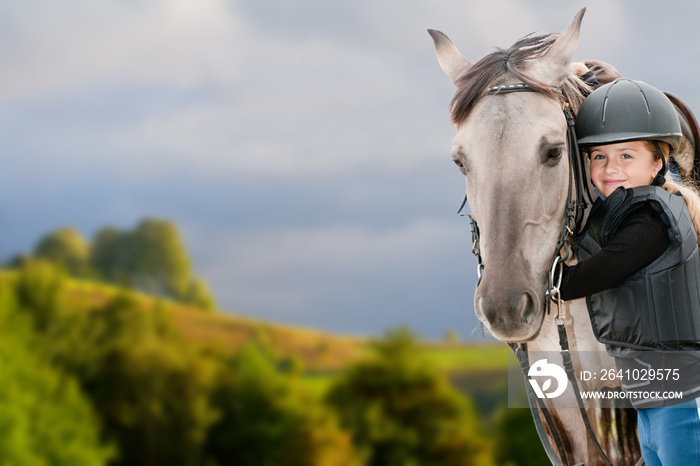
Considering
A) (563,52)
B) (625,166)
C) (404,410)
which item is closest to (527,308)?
(625,166)

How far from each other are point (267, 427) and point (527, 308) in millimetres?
45728

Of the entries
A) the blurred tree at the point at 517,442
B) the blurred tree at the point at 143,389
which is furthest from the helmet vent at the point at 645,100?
the blurred tree at the point at 517,442

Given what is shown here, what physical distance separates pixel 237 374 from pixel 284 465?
24.0 ft

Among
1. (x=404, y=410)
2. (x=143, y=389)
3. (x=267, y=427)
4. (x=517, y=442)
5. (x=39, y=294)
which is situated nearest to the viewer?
(x=143, y=389)

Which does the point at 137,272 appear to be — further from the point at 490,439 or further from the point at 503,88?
the point at 503,88

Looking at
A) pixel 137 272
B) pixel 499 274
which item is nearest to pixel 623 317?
pixel 499 274

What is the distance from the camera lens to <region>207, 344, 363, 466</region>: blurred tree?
46031mm

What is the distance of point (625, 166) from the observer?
3455 millimetres

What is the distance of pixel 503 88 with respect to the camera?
3.51m

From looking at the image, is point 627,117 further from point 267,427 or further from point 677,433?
point 267,427

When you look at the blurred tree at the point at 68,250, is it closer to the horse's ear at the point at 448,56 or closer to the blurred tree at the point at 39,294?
the blurred tree at the point at 39,294

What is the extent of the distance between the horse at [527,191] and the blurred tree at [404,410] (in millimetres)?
44821

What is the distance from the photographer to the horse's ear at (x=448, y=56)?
3.99 metres

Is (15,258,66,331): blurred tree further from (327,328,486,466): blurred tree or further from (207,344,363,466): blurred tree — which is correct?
(327,328,486,466): blurred tree
